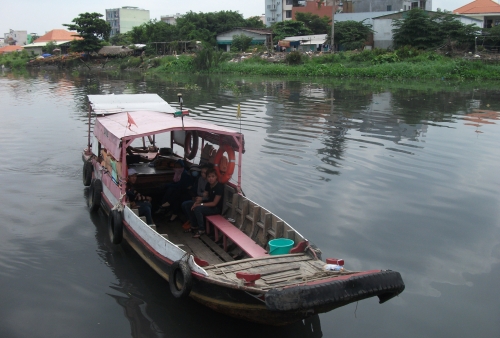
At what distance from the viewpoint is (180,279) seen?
5.96m

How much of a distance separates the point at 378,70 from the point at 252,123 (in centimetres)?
2163

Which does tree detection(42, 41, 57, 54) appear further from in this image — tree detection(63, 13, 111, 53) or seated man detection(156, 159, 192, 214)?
seated man detection(156, 159, 192, 214)

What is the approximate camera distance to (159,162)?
33.2 ft

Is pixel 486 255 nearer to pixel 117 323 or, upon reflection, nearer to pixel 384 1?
pixel 117 323

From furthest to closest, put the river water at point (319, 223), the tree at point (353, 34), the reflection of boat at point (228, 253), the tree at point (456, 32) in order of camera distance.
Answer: the tree at point (353, 34) < the tree at point (456, 32) < the river water at point (319, 223) < the reflection of boat at point (228, 253)

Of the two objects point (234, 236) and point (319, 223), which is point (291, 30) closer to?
point (319, 223)

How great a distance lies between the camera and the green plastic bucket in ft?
20.6

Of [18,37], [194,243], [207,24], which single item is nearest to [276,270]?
[194,243]

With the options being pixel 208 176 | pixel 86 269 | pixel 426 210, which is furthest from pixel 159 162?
pixel 426 210

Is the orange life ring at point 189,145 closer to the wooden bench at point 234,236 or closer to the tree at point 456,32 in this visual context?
the wooden bench at point 234,236

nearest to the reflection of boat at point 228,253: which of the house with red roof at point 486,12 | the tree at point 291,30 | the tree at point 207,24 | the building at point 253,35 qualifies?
the tree at point 291,30

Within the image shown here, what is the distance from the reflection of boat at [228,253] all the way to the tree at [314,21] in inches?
1950

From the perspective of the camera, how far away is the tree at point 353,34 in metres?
46.1

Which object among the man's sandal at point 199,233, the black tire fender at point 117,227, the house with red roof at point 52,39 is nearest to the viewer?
the black tire fender at point 117,227
